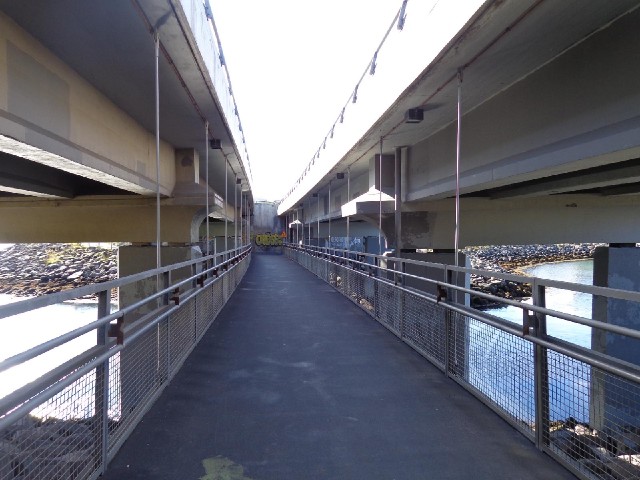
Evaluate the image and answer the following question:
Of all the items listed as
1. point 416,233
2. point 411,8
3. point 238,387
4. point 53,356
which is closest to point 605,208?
point 416,233

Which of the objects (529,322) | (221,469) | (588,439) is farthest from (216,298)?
(588,439)

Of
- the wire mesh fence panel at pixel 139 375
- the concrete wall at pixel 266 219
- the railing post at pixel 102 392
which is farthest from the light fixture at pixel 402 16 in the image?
the concrete wall at pixel 266 219

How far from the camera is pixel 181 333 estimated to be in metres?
4.88

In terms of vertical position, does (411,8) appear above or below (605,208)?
above

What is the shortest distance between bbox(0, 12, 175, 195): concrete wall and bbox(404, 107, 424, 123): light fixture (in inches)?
153

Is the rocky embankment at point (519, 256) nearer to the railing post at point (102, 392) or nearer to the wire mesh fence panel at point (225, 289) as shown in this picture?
the wire mesh fence panel at point (225, 289)

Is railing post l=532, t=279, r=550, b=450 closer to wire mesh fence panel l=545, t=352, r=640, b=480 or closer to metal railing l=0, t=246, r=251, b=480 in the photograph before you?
wire mesh fence panel l=545, t=352, r=640, b=480

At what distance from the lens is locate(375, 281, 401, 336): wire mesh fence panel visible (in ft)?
20.2

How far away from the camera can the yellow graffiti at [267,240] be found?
4406 centimetres

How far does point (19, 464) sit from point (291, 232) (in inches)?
1583

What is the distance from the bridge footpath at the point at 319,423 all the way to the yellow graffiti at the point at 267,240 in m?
38.6

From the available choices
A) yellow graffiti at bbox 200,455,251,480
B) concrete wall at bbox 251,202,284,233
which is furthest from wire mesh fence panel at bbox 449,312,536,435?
concrete wall at bbox 251,202,284,233

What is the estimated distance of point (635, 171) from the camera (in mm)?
5625

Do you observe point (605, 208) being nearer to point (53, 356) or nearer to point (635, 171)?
point (635, 171)
